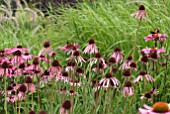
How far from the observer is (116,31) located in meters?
4.32

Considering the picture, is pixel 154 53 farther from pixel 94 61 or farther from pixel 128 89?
pixel 94 61

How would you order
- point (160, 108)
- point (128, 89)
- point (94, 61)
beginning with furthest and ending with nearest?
1. point (94, 61)
2. point (128, 89)
3. point (160, 108)

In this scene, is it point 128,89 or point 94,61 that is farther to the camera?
point 94,61

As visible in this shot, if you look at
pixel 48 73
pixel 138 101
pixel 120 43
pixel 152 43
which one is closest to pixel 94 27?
pixel 120 43

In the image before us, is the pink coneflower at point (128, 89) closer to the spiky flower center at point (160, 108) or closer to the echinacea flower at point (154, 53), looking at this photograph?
the echinacea flower at point (154, 53)

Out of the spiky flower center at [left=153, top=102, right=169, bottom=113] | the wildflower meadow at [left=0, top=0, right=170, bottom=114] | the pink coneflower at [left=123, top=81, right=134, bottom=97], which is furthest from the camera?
the wildflower meadow at [left=0, top=0, right=170, bottom=114]

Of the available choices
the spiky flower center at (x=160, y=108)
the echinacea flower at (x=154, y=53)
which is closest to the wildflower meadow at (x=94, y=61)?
the echinacea flower at (x=154, y=53)

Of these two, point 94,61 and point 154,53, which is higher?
point 154,53

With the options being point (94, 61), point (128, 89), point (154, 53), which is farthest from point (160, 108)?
point (94, 61)

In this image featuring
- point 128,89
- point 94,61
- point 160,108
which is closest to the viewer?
point 160,108

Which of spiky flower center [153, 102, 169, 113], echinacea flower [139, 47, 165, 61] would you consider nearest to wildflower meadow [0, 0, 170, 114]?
echinacea flower [139, 47, 165, 61]

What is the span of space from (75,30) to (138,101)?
1609mm

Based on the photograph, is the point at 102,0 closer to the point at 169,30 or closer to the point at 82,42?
the point at 82,42

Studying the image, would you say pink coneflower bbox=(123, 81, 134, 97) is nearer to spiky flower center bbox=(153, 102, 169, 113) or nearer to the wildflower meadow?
the wildflower meadow
